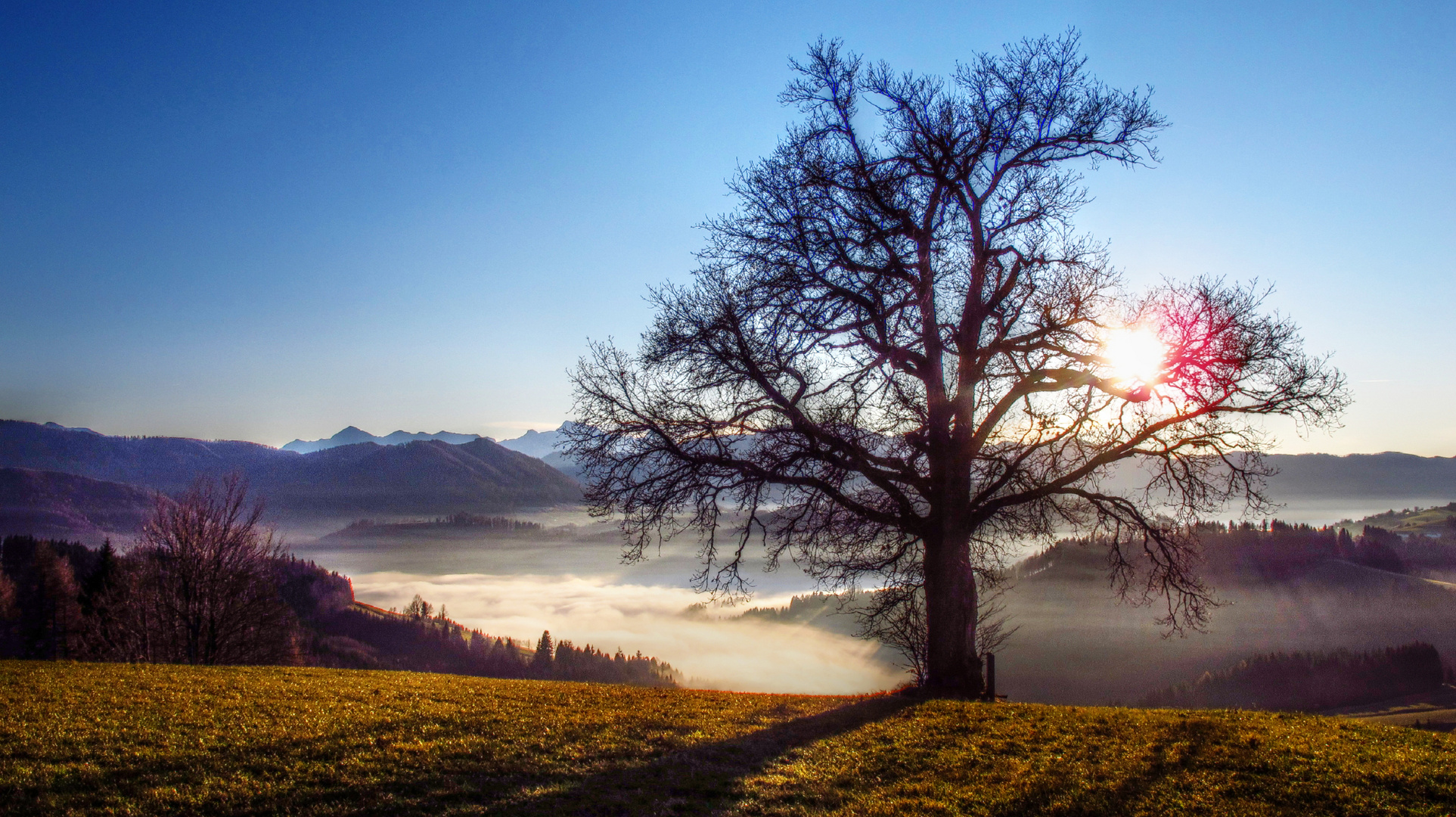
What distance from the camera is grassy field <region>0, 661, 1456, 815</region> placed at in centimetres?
740

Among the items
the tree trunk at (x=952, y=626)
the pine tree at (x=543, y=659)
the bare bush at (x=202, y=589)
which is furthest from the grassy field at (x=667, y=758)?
the pine tree at (x=543, y=659)

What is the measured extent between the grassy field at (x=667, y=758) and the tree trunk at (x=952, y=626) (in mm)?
1715

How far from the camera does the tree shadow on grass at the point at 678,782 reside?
7.27 metres

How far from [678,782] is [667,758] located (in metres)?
1.10

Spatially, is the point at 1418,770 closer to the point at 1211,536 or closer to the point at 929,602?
the point at 929,602

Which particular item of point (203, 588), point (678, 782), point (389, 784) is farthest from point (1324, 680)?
point (389, 784)

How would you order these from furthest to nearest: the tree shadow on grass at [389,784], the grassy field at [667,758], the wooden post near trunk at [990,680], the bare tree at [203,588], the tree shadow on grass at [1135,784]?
1. the bare tree at [203,588]
2. the wooden post near trunk at [990,680]
3. the tree shadow on grass at [1135,784]
4. the grassy field at [667,758]
5. the tree shadow on grass at [389,784]

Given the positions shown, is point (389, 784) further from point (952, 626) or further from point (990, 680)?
point (990, 680)

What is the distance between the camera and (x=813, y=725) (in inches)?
460

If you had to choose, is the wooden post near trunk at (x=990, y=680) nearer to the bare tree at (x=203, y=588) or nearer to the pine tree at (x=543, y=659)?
the bare tree at (x=203, y=588)

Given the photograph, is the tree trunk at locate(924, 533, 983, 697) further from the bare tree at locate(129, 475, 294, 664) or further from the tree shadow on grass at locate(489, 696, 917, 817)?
the bare tree at locate(129, 475, 294, 664)

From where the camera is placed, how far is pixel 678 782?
8.23 metres

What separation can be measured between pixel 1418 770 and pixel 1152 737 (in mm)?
2906

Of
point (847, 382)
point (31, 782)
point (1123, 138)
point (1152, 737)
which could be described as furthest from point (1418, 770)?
point (31, 782)
